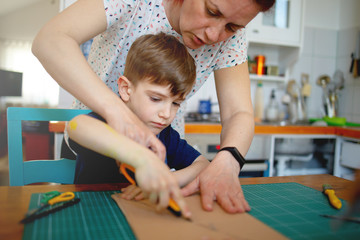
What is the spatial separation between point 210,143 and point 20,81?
1.47 metres

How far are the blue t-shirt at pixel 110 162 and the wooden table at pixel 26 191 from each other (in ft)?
0.32

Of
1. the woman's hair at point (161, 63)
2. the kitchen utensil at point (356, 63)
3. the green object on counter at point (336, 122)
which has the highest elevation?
the kitchen utensil at point (356, 63)

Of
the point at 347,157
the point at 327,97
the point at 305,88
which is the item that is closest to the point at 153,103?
the point at 347,157

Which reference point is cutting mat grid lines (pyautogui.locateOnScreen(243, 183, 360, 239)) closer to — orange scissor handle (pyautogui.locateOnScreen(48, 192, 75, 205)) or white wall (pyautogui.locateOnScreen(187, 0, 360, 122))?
orange scissor handle (pyautogui.locateOnScreen(48, 192, 75, 205))

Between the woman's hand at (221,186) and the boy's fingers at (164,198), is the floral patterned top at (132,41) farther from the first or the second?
the boy's fingers at (164,198)

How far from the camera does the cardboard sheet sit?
512 millimetres

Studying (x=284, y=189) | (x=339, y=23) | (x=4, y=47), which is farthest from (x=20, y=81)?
(x=339, y=23)

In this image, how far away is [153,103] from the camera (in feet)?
2.65

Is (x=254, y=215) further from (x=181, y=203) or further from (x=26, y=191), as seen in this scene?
(x=26, y=191)

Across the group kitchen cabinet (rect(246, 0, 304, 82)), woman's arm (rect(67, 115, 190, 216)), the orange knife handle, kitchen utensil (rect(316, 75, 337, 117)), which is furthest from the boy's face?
kitchen utensil (rect(316, 75, 337, 117))

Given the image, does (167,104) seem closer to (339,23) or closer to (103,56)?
(103,56)

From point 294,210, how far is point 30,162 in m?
0.75

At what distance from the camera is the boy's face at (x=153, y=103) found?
0.80 meters

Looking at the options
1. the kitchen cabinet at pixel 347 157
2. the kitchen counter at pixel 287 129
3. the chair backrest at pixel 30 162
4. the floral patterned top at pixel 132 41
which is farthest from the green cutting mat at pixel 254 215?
the kitchen cabinet at pixel 347 157
